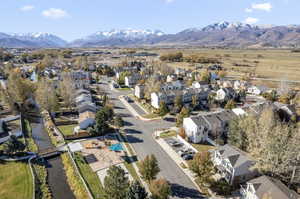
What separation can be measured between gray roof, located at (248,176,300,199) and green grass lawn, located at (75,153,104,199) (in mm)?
18869

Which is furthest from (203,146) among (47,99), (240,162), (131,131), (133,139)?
(47,99)

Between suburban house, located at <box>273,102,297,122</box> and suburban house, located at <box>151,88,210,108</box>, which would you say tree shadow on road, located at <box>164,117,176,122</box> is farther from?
suburban house, located at <box>273,102,297,122</box>

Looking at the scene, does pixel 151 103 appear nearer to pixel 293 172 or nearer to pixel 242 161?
pixel 242 161

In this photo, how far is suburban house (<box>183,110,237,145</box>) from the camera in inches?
1474

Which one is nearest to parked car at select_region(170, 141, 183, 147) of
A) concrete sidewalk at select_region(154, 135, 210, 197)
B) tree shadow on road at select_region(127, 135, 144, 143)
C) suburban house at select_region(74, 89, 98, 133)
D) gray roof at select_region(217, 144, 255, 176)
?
concrete sidewalk at select_region(154, 135, 210, 197)

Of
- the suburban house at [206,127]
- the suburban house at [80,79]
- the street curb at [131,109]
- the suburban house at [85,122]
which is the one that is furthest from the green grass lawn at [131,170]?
the suburban house at [80,79]

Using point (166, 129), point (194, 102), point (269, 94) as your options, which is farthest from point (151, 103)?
point (269, 94)

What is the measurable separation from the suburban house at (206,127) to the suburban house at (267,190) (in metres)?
14.5

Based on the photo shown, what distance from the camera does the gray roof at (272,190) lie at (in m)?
20.6

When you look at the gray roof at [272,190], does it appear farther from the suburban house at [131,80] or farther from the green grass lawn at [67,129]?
the suburban house at [131,80]

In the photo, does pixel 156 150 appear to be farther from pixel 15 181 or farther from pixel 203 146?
pixel 15 181

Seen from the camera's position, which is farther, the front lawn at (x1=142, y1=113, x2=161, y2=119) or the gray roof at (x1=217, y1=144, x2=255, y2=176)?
the front lawn at (x1=142, y1=113, x2=161, y2=119)

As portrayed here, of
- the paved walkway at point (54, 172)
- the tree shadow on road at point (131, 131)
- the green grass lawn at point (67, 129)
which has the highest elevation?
the green grass lawn at point (67, 129)

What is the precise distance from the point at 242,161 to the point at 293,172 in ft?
19.5
